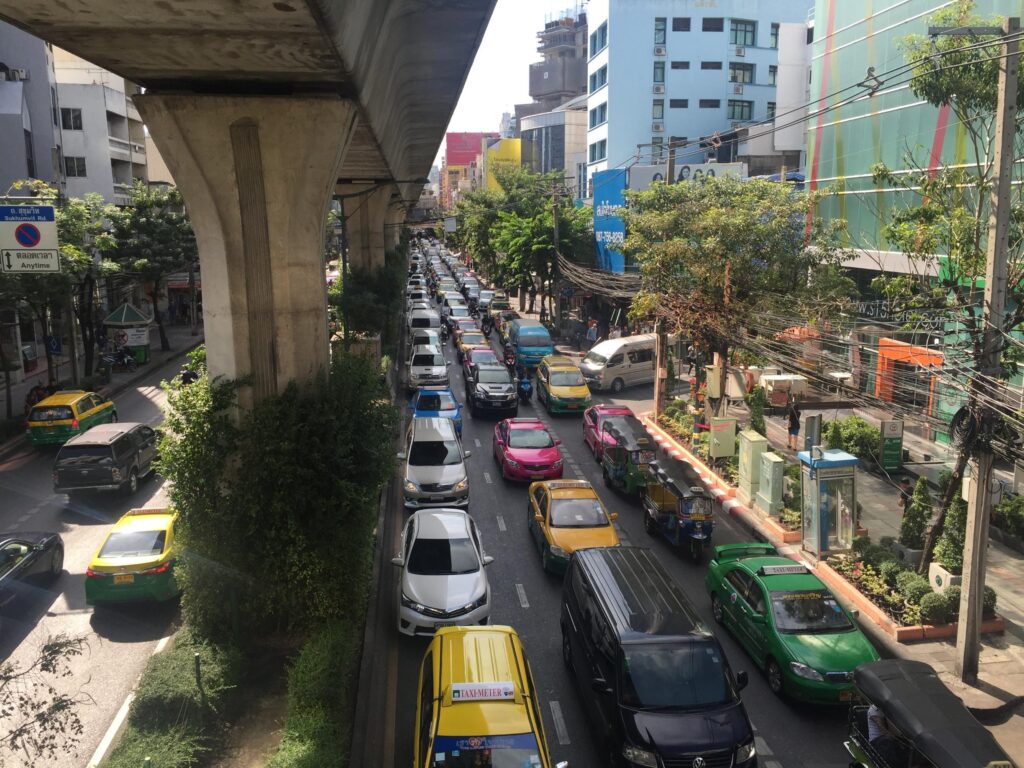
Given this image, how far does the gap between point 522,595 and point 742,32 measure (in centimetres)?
5690

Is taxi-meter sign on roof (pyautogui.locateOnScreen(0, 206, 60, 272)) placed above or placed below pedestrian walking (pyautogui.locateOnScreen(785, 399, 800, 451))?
above

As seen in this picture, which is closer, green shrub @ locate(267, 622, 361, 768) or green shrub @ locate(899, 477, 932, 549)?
green shrub @ locate(267, 622, 361, 768)

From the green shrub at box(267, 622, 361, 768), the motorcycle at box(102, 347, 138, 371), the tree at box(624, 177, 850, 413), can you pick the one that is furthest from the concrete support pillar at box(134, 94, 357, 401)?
the motorcycle at box(102, 347, 138, 371)

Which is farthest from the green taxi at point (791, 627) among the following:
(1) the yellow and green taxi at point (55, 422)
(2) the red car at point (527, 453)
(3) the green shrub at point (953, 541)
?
(1) the yellow and green taxi at point (55, 422)

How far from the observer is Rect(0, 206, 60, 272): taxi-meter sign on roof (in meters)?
18.0

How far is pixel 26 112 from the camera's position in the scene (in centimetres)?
3291

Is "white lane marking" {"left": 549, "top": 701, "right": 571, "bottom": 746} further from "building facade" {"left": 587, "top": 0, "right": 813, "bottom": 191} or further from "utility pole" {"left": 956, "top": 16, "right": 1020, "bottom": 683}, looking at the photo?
"building facade" {"left": 587, "top": 0, "right": 813, "bottom": 191}

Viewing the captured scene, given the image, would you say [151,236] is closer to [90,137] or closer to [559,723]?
[90,137]

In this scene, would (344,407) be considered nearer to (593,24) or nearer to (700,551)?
(700,551)

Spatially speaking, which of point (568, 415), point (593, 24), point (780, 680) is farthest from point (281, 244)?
point (593, 24)

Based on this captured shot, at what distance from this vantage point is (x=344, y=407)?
37.8 feet

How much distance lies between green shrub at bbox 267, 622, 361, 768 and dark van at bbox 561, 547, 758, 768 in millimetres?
2794

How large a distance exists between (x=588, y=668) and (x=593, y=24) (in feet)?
192

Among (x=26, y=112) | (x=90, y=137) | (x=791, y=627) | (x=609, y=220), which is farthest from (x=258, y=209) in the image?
(x=90, y=137)
